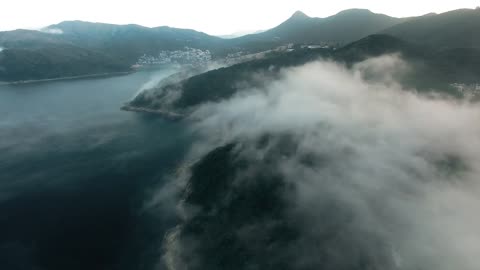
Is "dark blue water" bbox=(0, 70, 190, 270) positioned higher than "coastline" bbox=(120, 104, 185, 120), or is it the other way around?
"dark blue water" bbox=(0, 70, 190, 270)

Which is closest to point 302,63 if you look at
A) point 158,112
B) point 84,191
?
point 158,112

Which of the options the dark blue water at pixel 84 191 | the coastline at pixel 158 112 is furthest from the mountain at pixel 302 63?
the dark blue water at pixel 84 191

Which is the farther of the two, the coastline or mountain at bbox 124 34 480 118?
the coastline

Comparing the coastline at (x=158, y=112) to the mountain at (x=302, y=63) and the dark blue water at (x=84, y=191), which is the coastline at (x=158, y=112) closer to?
the mountain at (x=302, y=63)

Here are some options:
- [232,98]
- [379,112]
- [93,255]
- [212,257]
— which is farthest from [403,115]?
[93,255]

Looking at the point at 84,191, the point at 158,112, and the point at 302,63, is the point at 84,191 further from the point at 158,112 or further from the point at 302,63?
the point at 302,63

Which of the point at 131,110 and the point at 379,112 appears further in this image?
the point at 131,110

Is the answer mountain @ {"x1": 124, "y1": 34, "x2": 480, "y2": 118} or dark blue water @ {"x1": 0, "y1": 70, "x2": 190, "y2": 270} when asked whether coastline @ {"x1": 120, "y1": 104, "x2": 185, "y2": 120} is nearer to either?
mountain @ {"x1": 124, "y1": 34, "x2": 480, "y2": 118}

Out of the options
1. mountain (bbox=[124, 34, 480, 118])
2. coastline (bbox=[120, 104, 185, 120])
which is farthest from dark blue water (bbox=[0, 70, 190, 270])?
mountain (bbox=[124, 34, 480, 118])

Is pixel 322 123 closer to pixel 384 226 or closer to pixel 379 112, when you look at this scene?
pixel 379 112
